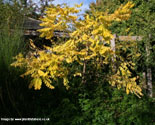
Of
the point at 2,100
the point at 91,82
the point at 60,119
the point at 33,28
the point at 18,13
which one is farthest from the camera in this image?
the point at 33,28

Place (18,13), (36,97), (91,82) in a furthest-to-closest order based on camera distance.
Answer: (18,13)
(91,82)
(36,97)

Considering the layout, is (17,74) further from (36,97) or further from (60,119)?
(60,119)

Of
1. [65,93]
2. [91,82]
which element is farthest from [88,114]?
[91,82]

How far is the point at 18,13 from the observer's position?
3178 millimetres

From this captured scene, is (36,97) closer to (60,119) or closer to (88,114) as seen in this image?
(60,119)

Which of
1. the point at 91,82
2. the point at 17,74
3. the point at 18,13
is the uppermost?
the point at 18,13

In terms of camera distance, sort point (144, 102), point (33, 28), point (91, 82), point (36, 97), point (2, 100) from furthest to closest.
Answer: point (33, 28)
point (91, 82)
point (144, 102)
point (36, 97)
point (2, 100)

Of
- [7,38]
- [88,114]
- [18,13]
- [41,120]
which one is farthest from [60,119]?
[18,13]

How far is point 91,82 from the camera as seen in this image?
2.96 metres

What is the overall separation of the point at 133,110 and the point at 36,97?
151cm

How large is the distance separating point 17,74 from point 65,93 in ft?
2.87

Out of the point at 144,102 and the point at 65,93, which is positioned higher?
the point at 65,93

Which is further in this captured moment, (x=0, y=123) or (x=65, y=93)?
(x=65, y=93)

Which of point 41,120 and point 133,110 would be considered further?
point 133,110
